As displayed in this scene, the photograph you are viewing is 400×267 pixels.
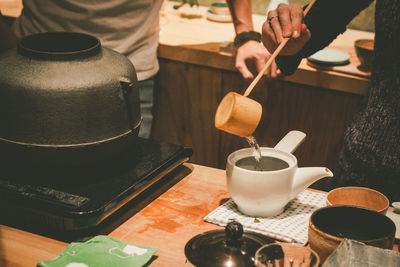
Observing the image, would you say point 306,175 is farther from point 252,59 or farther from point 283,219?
point 252,59

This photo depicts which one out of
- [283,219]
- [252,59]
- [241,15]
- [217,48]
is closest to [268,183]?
[283,219]

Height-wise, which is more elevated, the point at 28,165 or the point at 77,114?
the point at 77,114

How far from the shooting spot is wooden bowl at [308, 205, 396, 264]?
92 cm

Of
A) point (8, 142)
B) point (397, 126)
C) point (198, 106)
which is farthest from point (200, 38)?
point (8, 142)

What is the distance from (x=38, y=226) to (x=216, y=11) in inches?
75.2

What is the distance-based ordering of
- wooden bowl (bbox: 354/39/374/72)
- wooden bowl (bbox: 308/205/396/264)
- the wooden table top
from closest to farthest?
wooden bowl (bbox: 308/205/396/264) → the wooden table top → wooden bowl (bbox: 354/39/374/72)

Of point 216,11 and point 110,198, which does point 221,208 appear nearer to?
point 110,198

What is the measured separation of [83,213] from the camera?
3.54ft

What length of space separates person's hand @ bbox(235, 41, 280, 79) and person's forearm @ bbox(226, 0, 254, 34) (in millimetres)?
162

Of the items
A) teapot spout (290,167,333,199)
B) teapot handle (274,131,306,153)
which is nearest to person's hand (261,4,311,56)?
teapot handle (274,131,306,153)

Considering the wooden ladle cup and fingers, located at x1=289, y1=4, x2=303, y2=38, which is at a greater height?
fingers, located at x1=289, y1=4, x2=303, y2=38

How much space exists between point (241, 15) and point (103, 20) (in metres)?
0.58

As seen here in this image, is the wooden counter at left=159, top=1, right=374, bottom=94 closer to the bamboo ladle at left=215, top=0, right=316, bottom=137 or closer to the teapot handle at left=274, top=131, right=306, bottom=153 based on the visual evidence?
the teapot handle at left=274, top=131, right=306, bottom=153

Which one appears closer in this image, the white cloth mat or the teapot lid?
the teapot lid
